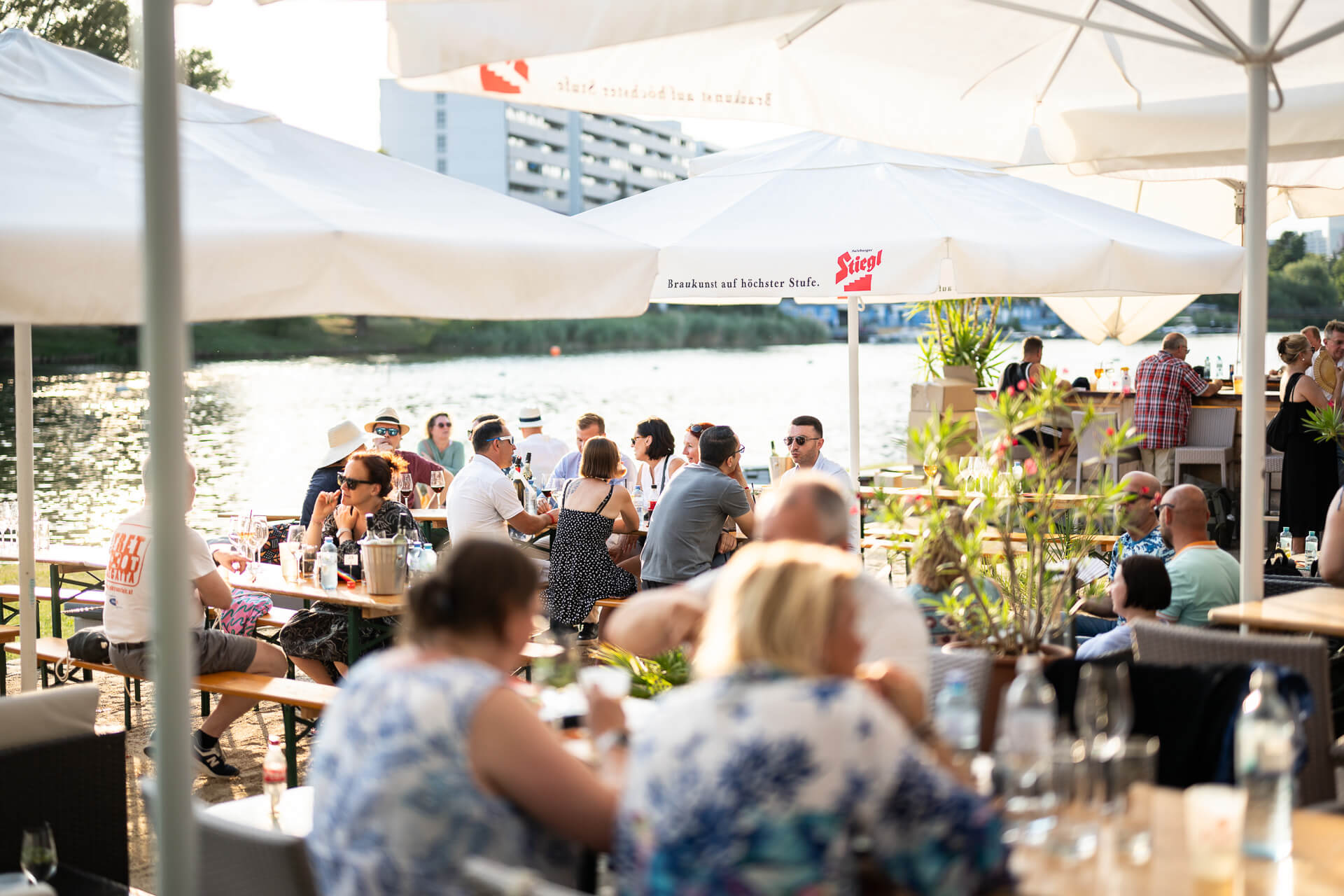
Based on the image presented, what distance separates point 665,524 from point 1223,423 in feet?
20.1

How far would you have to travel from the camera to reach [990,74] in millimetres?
4938

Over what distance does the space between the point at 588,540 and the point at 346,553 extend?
4.15 ft

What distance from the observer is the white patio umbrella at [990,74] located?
3.52 metres

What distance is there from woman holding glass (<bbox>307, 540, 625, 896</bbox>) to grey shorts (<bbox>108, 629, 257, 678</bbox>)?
3212 mm

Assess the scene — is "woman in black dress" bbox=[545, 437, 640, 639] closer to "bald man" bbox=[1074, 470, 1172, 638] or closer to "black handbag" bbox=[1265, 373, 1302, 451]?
"bald man" bbox=[1074, 470, 1172, 638]

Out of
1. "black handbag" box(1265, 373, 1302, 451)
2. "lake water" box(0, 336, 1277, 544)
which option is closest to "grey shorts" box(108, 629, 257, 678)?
"lake water" box(0, 336, 1277, 544)

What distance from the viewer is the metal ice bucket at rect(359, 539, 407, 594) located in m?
5.62

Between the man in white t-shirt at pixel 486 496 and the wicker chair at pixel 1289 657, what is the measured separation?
4.31 meters

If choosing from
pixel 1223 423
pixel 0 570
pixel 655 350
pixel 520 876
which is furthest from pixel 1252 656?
pixel 655 350

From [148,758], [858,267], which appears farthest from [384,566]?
[858,267]

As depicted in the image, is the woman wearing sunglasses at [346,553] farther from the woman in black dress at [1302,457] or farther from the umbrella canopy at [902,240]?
the woman in black dress at [1302,457]

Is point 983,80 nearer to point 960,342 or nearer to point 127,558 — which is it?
point 127,558

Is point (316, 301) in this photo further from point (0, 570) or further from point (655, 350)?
point (655, 350)

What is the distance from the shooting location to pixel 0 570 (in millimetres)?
10367
